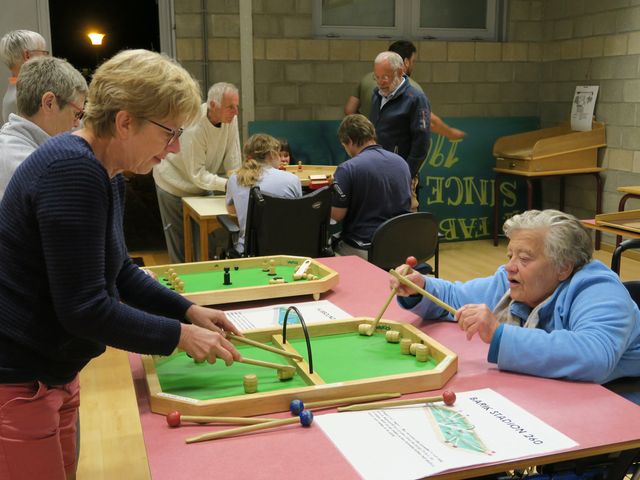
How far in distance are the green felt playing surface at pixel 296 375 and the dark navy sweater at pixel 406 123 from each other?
11.9ft

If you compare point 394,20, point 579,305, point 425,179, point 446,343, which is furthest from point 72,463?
point 394,20

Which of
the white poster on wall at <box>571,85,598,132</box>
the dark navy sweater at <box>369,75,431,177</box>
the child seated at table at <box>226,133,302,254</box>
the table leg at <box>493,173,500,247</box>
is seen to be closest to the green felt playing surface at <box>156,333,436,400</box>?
the child seated at table at <box>226,133,302,254</box>

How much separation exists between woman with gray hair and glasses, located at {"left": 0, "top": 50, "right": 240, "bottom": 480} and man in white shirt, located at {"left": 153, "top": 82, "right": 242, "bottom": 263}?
3047mm

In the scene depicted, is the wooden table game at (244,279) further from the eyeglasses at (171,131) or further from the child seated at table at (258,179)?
the child seated at table at (258,179)

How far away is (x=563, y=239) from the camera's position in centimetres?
175

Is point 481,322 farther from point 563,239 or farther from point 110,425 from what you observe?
point 110,425

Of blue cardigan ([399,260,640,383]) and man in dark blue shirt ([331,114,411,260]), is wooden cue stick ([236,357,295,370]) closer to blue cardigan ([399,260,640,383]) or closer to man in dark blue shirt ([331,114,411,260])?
blue cardigan ([399,260,640,383])

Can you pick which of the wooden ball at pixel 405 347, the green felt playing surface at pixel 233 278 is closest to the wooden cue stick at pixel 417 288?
the wooden ball at pixel 405 347

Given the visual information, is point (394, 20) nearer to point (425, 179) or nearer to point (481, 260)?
point (425, 179)

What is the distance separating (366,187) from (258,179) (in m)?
0.62

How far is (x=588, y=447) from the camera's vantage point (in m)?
1.25

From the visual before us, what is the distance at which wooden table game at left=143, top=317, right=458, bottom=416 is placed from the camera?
4.61 feet

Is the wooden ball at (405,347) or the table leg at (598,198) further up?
the wooden ball at (405,347)

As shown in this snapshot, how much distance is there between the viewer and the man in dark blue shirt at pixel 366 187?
3.94m
